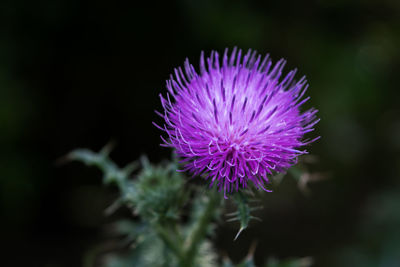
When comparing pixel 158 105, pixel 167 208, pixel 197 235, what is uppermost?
pixel 158 105

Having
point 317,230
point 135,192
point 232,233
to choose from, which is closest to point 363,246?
point 317,230

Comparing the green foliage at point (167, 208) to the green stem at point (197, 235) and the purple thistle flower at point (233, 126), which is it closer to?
the green stem at point (197, 235)

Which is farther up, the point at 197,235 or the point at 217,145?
the point at 217,145

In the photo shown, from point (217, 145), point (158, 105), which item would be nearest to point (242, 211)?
point (217, 145)

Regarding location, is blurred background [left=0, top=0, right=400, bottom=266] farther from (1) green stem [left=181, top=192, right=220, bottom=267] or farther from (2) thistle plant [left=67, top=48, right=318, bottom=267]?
(1) green stem [left=181, top=192, right=220, bottom=267]

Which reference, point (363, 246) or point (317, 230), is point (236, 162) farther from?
point (317, 230)

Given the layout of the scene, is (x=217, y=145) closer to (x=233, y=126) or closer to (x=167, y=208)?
(x=233, y=126)

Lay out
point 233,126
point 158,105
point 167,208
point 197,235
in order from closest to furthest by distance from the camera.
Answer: point 233,126 → point 167,208 → point 197,235 → point 158,105
